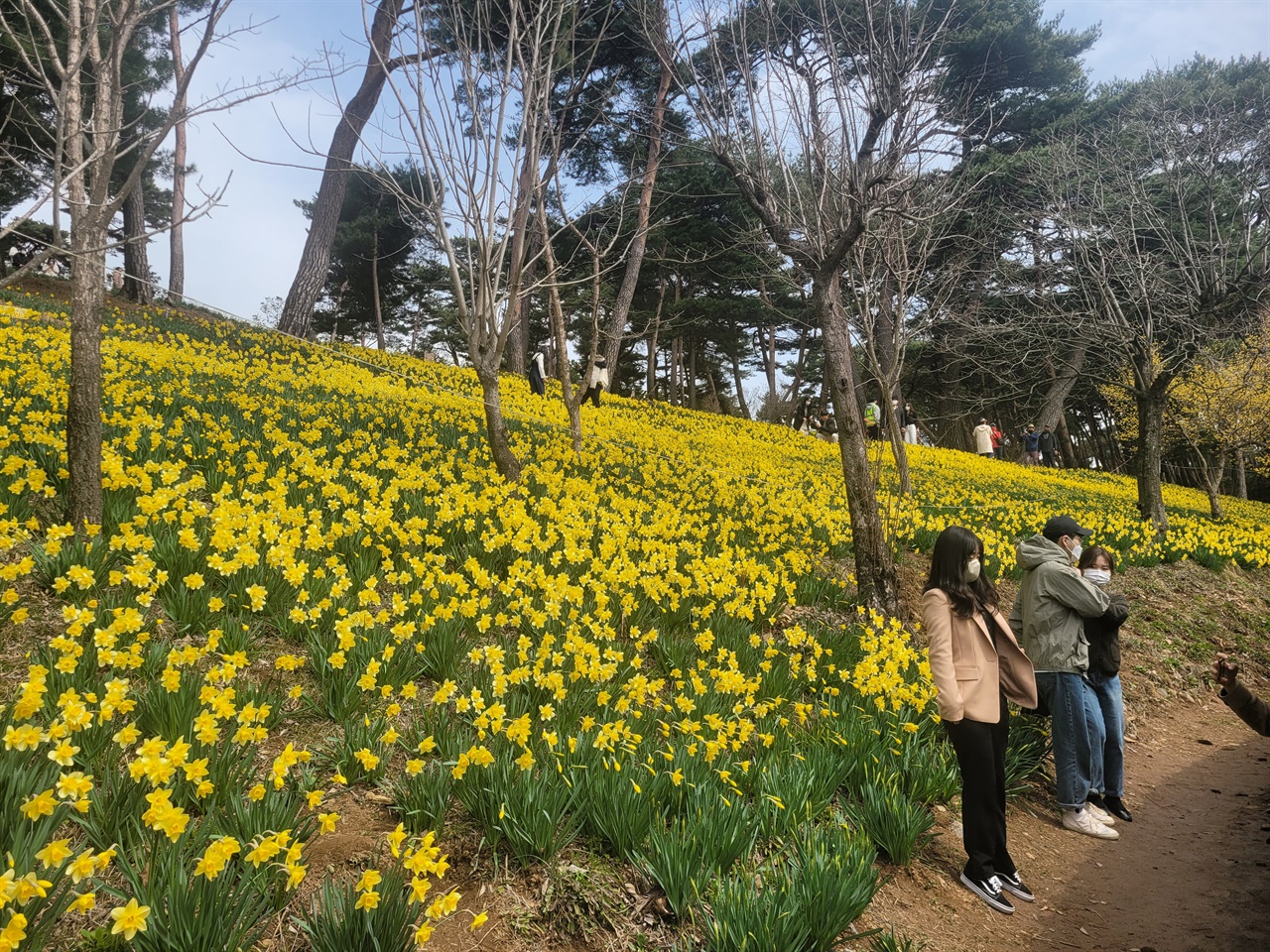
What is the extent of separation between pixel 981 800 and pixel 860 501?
338 centimetres

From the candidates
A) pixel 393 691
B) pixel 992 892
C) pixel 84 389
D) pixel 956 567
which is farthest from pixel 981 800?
pixel 84 389

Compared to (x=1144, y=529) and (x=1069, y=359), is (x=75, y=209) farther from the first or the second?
(x=1069, y=359)

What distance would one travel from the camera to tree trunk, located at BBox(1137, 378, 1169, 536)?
12.3 m

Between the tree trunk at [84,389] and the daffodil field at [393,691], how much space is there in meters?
0.21

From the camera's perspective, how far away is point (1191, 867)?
13.1 ft

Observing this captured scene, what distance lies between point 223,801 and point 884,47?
280 inches

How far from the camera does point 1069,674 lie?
14.4 ft

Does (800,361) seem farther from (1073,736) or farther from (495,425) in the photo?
(1073,736)

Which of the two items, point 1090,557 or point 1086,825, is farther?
point 1090,557

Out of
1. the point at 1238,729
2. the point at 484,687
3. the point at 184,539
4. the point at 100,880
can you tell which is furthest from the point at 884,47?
the point at 100,880

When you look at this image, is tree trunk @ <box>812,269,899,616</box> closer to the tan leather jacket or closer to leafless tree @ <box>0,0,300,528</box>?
the tan leather jacket

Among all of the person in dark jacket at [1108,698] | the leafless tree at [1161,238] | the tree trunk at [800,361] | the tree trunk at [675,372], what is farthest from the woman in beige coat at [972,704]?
the tree trunk at [800,361]

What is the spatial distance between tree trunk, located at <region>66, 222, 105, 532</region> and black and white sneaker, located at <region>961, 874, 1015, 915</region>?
16.7 feet

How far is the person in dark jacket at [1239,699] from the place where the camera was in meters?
2.61
